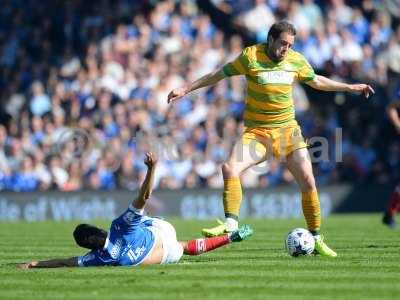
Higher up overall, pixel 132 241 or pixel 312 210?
pixel 312 210

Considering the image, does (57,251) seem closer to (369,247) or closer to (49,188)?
(369,247)

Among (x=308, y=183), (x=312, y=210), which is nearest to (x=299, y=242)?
(x=312, y=210)

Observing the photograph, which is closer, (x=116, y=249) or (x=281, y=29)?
(x=116, y=249)

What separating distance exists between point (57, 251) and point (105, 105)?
10989 mm

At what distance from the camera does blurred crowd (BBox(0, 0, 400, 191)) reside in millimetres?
23828

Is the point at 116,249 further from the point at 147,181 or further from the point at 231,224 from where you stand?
the point at 231,224

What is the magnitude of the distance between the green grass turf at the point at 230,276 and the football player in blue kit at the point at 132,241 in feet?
0.57

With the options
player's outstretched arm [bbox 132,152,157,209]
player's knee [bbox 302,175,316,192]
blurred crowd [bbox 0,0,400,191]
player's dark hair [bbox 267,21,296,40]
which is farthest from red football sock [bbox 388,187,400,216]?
player's outstretched arm [bbox 132,152,157,209]

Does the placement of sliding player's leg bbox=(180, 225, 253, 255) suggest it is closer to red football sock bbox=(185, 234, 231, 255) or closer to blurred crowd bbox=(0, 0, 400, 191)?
red football sock bbox=(185, 234, 231, 255)

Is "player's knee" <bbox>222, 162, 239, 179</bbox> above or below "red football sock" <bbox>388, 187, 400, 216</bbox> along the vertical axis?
above

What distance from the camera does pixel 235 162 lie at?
40.6 ft

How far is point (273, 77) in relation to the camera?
41.1 feet

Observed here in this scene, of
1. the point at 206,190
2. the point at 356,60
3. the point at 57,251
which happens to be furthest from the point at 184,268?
the point at 356,60

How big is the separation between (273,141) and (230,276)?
2706mm
